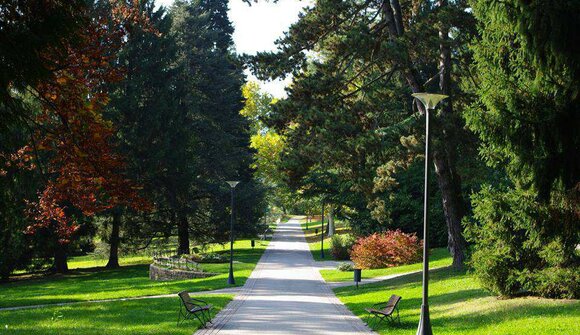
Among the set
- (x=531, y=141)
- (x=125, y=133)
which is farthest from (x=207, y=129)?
(x=531, y=141)

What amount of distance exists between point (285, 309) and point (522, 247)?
6831 millimetres


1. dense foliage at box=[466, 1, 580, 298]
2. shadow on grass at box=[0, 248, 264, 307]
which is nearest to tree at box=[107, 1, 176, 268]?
shadow on grass at box=[0, 248, 264, 307]

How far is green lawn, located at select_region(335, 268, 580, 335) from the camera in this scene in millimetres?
12172

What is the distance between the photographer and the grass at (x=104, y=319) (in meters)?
13.9

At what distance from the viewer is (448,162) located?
71.9 feet

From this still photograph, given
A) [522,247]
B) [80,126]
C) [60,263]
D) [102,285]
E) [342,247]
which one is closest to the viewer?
[80,126]

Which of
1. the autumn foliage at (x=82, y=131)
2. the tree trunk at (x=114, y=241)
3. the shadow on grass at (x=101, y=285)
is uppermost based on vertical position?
the autumn foliage at (x=82, y=131)

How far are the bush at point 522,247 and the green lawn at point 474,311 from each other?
42 cm

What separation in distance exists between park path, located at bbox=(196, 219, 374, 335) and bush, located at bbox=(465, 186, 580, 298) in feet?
12.2

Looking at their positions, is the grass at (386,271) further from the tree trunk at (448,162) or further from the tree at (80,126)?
the tree at (80,126)

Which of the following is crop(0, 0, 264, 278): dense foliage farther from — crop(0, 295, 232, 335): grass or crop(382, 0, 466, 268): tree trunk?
crop(382, 0, 466, 268): tree trunk

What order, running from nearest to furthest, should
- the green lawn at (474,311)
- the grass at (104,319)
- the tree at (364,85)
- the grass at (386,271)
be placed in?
the green lawn at (474,311), the grass at (104,319), the tree at (364,85), the grass at (386,271)

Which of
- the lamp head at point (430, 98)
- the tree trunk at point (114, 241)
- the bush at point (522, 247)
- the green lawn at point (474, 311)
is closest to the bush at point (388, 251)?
the green lawn at point (474, 311)

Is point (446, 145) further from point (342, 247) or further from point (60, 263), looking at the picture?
point (60, 263)
